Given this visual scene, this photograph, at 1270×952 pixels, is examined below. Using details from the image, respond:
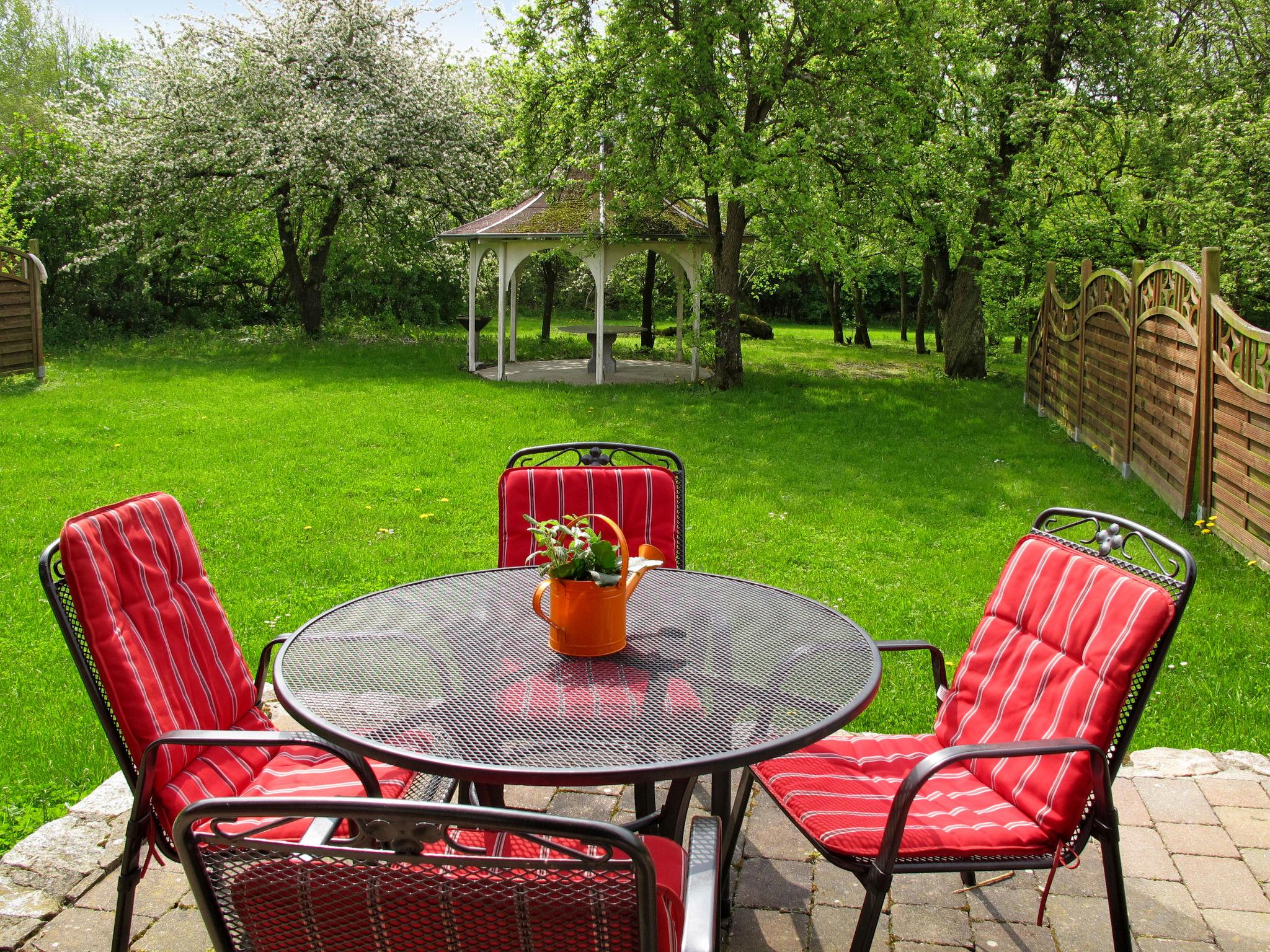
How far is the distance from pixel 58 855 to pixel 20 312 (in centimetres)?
1122

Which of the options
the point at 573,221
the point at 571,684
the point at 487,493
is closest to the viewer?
the point at 571,684

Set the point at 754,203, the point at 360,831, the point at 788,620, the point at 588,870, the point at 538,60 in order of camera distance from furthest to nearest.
Result: the point at 538,60 → the point at 754,203 → the point at 788,620 → the point at 360,831 → the point at 588,870

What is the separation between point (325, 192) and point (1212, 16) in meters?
14.2

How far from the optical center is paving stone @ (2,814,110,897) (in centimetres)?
274

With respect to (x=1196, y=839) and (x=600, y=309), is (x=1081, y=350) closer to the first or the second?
(x=600, y=309)

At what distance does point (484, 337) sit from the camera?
65.2 ft

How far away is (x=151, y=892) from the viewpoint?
274 centimetres

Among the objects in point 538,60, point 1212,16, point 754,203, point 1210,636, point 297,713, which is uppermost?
point 1212,16

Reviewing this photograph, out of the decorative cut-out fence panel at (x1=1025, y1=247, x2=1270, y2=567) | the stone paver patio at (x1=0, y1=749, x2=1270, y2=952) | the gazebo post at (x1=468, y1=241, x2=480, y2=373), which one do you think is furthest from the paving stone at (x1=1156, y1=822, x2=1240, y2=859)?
the gazebo post at (x1=468, y1=241, x2=480, y2=373)

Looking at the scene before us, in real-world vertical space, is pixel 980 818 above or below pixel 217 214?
below

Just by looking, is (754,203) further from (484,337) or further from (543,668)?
(543,668)

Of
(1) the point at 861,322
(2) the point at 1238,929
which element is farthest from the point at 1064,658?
(1) the point at 861,322

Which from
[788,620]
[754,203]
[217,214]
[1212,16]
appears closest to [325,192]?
[217,214]

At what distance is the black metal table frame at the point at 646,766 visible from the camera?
188 cm
